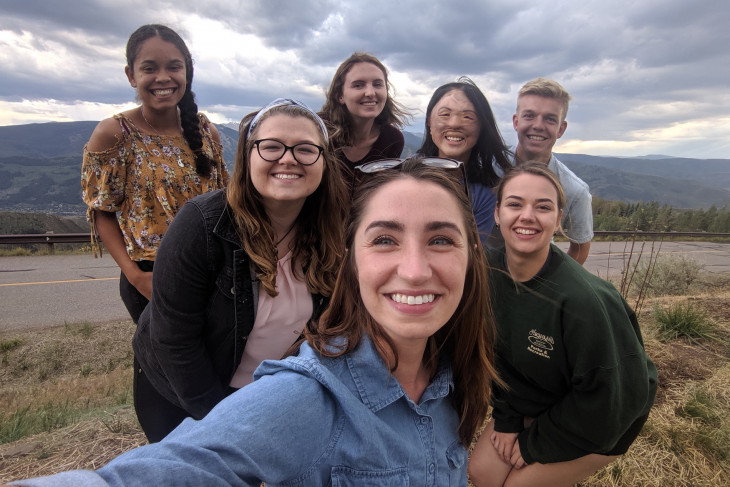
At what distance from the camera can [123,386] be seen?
4297 mm

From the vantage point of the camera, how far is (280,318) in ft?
5.89

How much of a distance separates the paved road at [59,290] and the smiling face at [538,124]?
2.65m

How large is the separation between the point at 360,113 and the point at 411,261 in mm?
2047

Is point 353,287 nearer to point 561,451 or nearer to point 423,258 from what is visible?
point 423,258

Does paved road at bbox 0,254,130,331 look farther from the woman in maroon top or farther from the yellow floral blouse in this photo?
the woman in maroon top

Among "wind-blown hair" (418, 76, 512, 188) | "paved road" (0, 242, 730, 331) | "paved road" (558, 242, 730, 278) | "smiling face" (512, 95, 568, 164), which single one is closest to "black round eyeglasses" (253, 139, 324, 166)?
"wind-blown hair" (418, 76, 512, 188)

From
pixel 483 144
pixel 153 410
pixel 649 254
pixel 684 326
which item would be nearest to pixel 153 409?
pixel 153 410

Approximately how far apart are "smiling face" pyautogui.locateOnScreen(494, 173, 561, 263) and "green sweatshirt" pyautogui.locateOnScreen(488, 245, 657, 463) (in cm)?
9

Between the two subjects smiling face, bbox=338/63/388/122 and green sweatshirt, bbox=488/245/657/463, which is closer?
green sweatshirt, bbox=488/245/657/463

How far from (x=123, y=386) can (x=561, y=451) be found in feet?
13.9

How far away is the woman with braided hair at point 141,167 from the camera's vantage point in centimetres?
223

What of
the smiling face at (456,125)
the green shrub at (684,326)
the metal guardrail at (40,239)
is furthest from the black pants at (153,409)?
the metal guardrail at (40,239)

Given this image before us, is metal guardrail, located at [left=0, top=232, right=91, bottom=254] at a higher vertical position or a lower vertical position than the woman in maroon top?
lower

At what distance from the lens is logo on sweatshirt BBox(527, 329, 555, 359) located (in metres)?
1.78
